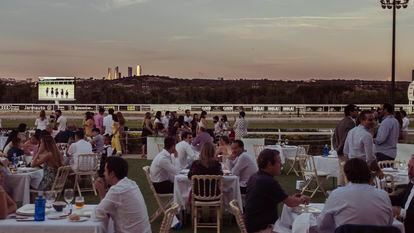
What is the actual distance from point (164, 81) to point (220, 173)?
233 feet

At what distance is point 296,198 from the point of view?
5934 millimetres

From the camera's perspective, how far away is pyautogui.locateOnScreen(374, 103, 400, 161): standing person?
37.9 feet

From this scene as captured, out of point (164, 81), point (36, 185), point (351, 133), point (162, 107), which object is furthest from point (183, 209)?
point (164, 81)

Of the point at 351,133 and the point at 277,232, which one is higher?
the point at 351,133

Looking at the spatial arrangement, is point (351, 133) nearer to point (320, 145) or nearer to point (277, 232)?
point (277, 232)

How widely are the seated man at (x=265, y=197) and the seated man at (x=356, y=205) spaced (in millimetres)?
800

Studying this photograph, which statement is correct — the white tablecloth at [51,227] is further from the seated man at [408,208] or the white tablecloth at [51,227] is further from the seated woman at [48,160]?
the seated woman at [48,160]

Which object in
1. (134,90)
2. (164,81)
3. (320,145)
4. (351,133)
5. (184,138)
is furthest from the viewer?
(134,90)

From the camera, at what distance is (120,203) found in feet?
18.6

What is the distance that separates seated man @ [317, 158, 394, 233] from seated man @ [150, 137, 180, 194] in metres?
5.11

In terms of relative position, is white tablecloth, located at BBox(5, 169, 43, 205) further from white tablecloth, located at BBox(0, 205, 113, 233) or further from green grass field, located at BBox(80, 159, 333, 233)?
white tablecloth, located at BBox(0, 205, 113, 233)

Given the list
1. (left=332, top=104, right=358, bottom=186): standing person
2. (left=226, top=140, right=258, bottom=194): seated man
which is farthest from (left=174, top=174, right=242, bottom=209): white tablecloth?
(left=332, top=104, right=358, bottom=186): standing person

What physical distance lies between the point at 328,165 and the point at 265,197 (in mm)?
7863

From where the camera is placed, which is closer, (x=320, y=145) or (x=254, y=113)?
(x=320, y=145)
